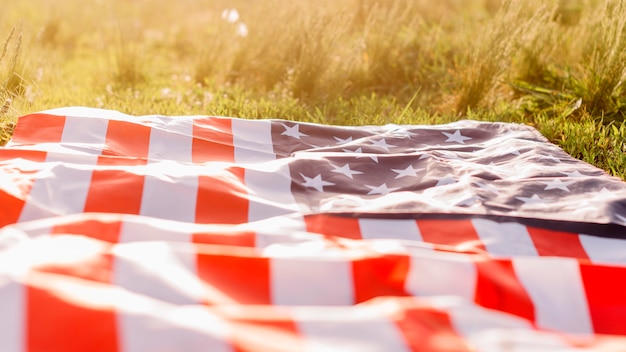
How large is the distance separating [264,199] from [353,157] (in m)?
0.49

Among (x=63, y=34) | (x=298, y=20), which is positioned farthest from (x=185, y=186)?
(x=63, y=34)

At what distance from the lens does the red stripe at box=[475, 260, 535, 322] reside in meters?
1.50

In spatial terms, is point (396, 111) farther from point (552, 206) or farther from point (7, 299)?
point (7, 299)

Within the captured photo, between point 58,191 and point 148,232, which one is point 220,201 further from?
point 58,191

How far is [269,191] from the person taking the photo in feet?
6.82

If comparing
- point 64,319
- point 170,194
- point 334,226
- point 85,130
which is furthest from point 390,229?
point 85,130

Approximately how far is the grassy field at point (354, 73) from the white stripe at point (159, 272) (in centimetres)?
163

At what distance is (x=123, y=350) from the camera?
115 cm

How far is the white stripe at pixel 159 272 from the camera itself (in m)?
1.33

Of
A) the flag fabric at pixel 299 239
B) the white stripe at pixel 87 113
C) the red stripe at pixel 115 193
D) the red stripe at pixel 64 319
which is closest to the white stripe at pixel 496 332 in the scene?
the flag fabric at pixel 299 239

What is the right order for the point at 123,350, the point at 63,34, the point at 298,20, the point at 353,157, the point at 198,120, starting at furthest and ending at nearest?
the point at 63,34 → the point at 298,20 → the point at 198,120 → the point at 353,157 → the point at 123,350

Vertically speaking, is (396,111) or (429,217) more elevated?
(429,217)

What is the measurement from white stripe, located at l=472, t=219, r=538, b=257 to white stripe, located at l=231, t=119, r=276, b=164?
92cm

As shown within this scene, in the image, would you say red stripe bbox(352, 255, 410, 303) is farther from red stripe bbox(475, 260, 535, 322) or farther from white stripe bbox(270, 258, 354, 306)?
red stripe bbox(475, 260, 535, 322)
